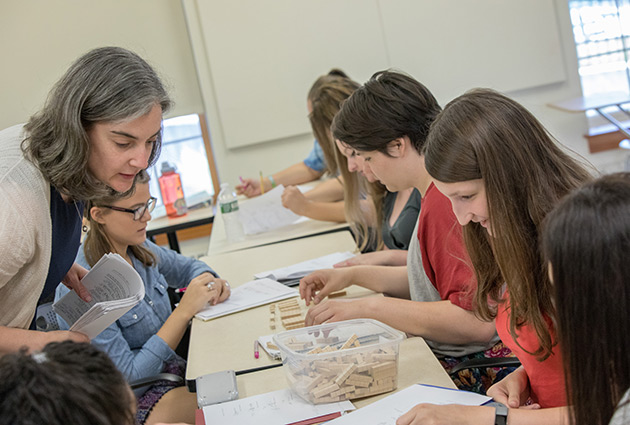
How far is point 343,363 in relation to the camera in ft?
4.26

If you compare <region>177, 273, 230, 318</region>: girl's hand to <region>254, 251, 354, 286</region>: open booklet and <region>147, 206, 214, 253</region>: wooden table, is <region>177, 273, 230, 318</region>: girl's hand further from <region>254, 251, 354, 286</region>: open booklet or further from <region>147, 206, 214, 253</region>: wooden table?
<region>147, 206, 214, 253</region>: wooden table

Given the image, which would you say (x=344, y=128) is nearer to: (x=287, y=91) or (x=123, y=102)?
(x=123, y=102)

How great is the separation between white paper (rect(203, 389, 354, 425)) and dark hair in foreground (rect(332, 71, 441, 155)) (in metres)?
0.85

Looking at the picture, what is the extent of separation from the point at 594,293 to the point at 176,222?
10.7 ft

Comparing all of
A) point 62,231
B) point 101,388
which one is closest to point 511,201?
point 101,388

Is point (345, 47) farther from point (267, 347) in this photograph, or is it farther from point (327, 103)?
point (267, 347)

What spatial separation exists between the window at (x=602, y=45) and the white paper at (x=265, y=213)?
313cm

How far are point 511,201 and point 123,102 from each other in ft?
2.81

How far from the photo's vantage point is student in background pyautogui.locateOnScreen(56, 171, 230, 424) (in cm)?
189

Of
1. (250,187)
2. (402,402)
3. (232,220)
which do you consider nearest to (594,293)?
(402,402)

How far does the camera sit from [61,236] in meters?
1.55

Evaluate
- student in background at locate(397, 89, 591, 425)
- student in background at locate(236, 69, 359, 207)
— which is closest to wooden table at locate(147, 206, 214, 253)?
student in background at locate(236, 69, 359, 207)

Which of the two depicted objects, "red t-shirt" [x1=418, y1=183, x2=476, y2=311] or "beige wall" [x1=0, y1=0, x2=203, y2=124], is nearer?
"red t-shirt" [x1=418, y1=183, x2=476, y2=311]

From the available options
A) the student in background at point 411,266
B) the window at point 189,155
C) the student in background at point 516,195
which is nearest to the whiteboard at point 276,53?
the window at point 189,155
